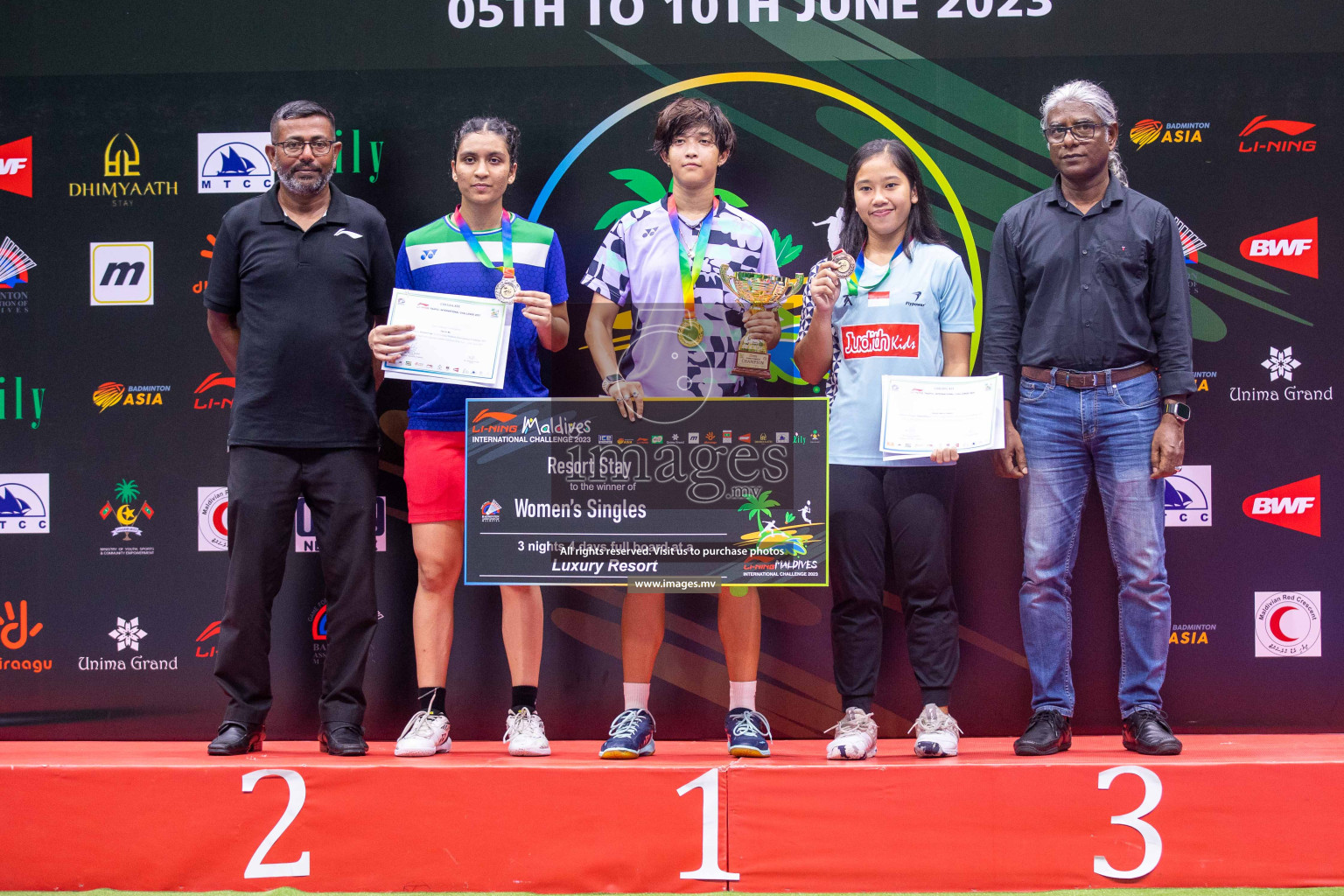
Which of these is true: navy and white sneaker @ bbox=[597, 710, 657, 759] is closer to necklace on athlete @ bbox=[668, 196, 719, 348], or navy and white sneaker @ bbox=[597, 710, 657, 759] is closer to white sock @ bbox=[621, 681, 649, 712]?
white sock @ bbox=[621, 681, 649, 712]

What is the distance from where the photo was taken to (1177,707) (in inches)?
135

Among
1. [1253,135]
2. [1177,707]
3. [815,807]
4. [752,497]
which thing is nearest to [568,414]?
[752,497]

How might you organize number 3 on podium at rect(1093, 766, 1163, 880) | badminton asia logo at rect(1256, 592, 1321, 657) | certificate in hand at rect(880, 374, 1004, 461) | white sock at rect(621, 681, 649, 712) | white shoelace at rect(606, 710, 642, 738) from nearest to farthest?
number 3 on podium at rect(1093, 766, 1163, 880) < certificate in hand at rect(880, 374, 1004, 461) < white shoelace at rect(606, 710, 642, 738) < white sock at rect(621, 681, 649, 712) < badminton asia logo at rect(1256, 592, 1321, 657)

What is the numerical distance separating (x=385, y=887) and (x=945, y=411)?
6.39 ft

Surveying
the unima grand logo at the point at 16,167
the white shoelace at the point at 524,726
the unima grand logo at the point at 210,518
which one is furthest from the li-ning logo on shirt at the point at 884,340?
the unima grand logo at the point at 16,167

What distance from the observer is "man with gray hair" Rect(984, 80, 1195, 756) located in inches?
111

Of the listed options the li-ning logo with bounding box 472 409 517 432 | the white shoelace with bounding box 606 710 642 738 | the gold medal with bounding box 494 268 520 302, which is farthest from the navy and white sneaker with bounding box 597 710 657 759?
the gold medal with bounding box 494 268 520 302

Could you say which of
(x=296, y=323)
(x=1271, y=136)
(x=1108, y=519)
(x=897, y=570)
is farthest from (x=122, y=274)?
(x=1271, y=136)

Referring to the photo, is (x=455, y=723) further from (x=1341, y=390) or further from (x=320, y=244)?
(x=1341, y=390)

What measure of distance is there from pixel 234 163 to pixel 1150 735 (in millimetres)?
3506

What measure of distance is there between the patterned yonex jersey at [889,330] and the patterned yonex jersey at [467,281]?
83 cm

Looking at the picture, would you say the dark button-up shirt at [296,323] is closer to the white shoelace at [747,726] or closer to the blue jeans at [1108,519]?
the white shoelace at [747,726]

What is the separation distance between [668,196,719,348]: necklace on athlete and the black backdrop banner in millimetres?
577

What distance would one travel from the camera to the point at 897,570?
9.52 ft
